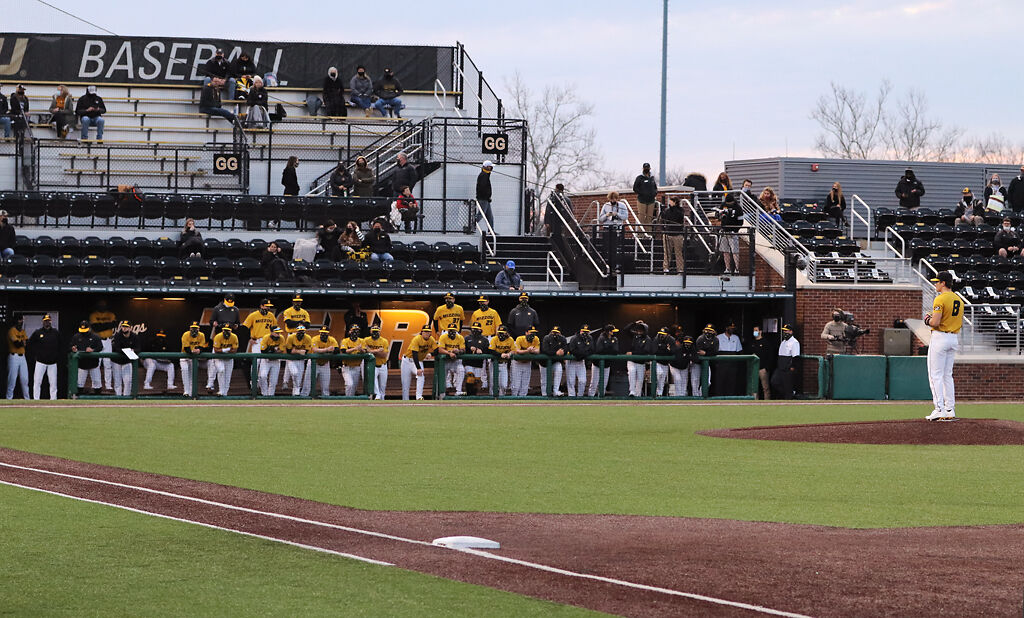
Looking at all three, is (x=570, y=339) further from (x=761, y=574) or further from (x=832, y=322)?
(x=761, y=574)

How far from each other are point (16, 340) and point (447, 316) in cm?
807

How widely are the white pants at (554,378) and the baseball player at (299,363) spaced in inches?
175

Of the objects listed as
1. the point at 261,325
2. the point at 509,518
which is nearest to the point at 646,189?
the point at 261,325

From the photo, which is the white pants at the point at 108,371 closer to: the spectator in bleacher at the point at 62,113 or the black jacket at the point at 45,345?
the black jacket at the point at 45,345

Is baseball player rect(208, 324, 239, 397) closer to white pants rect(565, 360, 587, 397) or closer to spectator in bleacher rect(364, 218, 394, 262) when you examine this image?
spectator in bleacher rect(364, 218, 394, 262)

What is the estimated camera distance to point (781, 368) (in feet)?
90.6

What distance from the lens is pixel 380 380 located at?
26.0 m

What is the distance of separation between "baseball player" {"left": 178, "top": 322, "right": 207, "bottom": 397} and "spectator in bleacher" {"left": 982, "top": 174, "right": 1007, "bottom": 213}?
828 inches

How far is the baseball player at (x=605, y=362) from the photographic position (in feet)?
86.8

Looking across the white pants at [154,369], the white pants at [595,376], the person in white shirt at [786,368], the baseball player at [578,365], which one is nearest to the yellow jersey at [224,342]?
the white pants at [154,369]

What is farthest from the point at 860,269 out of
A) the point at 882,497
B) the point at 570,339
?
the point at 882,497

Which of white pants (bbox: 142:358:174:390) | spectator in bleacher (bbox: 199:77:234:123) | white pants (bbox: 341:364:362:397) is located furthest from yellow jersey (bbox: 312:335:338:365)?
spectator in bleacher (bbox: 199:77:234:123)

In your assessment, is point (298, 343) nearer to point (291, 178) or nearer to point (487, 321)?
point (487, 321)

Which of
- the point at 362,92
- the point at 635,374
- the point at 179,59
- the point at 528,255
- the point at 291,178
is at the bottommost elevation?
the point at 635,374
